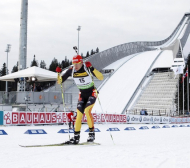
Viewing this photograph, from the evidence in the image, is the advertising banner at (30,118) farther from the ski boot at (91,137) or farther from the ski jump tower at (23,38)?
the ski boot at (91,137)

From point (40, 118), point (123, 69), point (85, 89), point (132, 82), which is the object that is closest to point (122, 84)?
point (132, 82)

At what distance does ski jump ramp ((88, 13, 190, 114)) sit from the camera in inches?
1439

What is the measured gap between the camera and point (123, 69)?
47.8 metres

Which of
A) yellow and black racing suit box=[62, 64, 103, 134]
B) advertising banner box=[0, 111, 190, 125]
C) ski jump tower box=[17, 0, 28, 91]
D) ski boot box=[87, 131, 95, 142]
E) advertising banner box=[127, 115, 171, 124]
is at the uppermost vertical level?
ski jump tower box=[17, 0, 28, 91]

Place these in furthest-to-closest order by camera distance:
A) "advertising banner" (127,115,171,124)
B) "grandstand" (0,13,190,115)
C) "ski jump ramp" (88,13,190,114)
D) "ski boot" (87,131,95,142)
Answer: "ski jump ramp" (88,13,190,114) < "grandstand" (0,13,190,115) < "advertising banner" (127,115,171,124) < "ski boot" (87,131,95,142)

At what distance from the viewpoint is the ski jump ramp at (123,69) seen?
120ft

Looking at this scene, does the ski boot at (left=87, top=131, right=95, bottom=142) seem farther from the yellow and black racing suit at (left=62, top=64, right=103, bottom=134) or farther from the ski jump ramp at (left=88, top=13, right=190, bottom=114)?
the ski jump ramp at (left=88, top=13, right=190, bottom=114)

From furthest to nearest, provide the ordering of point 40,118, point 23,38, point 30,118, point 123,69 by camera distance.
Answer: point 123,69
point 23,38
point 40,118
point 30,118

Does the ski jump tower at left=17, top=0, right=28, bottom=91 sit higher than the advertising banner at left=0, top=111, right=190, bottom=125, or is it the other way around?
the ski jump tower at left=17, top=0, right=28, bottom=91

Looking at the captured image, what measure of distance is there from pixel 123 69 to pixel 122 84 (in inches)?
263

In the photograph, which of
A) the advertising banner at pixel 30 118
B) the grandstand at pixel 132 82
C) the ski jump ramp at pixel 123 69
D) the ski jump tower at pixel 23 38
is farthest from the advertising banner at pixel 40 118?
the ski jump ramp at pixel 123 69

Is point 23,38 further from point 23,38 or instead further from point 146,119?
point 146,119

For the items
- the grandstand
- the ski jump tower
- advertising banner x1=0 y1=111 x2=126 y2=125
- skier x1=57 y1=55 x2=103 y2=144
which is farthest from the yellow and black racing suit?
the grandstand

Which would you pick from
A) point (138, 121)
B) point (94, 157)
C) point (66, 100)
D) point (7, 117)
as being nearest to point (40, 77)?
point (66, 100)
